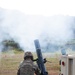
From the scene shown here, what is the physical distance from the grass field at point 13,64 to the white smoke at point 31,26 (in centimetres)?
313

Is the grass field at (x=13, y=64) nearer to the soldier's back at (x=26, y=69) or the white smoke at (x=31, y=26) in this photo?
the white smoke at (x=31, y=26)

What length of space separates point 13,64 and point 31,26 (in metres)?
7.05

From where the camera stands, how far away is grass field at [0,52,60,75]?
17.9m

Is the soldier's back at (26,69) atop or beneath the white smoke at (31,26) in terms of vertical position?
beneath

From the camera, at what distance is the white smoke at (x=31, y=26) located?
46.1 feet

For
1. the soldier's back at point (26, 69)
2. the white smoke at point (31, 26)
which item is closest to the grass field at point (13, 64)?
the white smoke at point (31, 26)

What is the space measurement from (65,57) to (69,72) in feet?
1.41

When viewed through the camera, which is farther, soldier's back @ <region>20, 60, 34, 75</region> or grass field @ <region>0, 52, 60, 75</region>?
grass field @ <region>0, 52, 60, 75</region>

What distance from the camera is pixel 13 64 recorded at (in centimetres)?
2052

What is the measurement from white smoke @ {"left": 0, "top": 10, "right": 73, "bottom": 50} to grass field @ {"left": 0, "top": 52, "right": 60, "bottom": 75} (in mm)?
3134

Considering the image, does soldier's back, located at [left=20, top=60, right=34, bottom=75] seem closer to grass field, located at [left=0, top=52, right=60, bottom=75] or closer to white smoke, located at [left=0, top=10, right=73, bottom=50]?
white smoke, located at [left=0, top=10, right=73, bottom=50]

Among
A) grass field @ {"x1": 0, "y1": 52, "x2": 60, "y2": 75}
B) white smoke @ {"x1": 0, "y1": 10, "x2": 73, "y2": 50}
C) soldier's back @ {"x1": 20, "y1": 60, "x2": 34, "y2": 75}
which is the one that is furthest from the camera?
grass field @ {"x1": 0, "y1": 52, "x2": 60, "y2": 75}

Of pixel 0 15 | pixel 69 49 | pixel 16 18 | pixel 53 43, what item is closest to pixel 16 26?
pixel 16 18

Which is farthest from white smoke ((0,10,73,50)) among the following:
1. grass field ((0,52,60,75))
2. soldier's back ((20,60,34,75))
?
soldier's back ((20,60,34,75))
